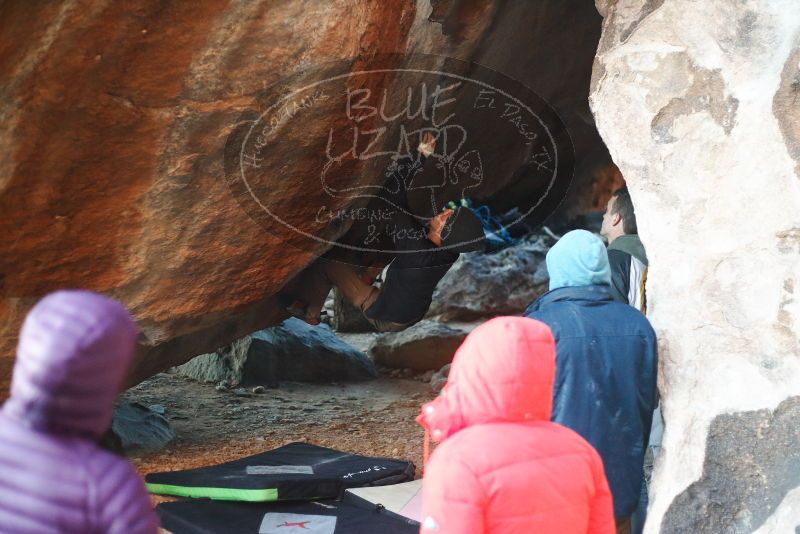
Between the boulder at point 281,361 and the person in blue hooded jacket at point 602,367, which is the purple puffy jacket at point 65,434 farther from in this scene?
the boulder at point 281,361

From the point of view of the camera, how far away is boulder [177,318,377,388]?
646 centimetres

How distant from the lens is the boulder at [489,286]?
25.0 feet

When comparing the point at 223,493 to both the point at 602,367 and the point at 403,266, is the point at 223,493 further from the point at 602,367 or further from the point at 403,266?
the point at 602,367

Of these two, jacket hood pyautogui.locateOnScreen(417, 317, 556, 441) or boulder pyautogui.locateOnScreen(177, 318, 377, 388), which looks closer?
jacket hood pyautogui.locateOnScreen(417, 317, 556, 441)

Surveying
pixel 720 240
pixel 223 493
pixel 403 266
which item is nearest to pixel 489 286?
pixel 403 266

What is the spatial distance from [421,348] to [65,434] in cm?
566

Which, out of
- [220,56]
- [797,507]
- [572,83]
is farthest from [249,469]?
[572,83]

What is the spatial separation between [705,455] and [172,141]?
2.27 meters

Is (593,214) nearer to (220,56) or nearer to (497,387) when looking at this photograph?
(220,56)

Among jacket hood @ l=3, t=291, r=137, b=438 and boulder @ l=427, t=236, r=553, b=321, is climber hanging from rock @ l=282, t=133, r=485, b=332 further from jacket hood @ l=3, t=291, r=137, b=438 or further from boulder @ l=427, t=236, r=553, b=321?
jacket hood @ l=3, t=291, r=137, b=438

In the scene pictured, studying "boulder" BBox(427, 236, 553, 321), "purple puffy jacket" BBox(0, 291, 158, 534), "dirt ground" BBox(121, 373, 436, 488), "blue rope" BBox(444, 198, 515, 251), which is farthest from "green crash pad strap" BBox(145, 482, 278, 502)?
"boulder" BBox(427, 236, 553, 321)

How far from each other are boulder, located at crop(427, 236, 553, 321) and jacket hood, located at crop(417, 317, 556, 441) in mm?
5780

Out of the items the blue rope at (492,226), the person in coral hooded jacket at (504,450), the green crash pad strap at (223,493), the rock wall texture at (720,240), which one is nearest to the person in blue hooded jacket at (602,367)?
the rock wall texture at (720,240)

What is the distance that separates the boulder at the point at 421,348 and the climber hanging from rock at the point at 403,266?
1.79 m
